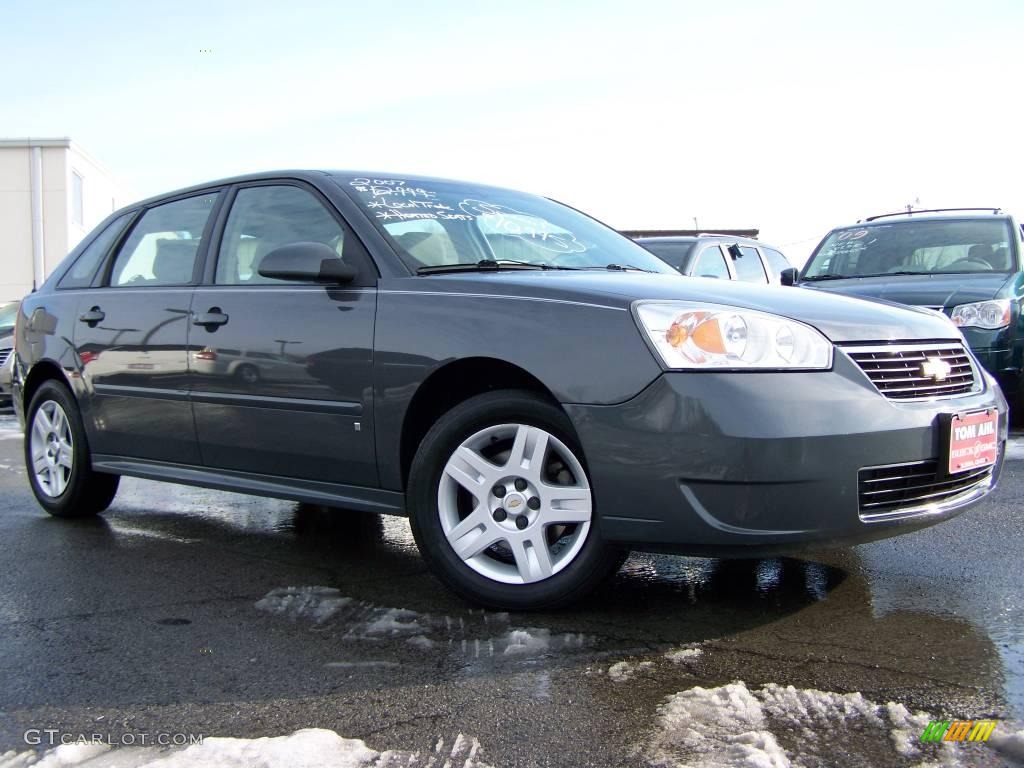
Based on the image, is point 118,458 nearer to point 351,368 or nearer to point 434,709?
point 351,368

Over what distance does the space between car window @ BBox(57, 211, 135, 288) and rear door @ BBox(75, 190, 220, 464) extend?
12 centimetres

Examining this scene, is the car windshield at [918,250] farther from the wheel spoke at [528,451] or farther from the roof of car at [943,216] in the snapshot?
the wheel spoke at [528,451]

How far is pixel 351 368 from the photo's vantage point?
→ 3684 millimetres

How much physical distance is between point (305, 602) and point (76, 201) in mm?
40084

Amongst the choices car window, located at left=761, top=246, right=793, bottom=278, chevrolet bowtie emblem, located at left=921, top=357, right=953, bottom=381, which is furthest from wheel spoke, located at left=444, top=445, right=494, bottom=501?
car window, located at left=761, top=246, right=793, bottom=278

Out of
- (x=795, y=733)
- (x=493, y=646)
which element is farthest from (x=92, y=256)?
(x=795, y=733)

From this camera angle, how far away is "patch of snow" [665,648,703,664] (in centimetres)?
288

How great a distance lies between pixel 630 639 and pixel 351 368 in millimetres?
1359

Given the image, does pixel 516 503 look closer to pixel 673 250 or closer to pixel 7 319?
pixel 673 250

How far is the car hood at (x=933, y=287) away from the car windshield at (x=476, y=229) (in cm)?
302

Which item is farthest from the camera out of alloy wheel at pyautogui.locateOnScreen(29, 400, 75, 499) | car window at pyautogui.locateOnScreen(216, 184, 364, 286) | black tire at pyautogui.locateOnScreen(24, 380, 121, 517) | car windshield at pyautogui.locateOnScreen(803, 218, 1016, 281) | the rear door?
car windshield at pyautogui.locateOnScreen(803, 218, 1016, 281)

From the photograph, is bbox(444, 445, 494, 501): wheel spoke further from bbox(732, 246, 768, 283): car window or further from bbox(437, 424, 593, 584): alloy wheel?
bbox(732, 246, 768, 283): car window

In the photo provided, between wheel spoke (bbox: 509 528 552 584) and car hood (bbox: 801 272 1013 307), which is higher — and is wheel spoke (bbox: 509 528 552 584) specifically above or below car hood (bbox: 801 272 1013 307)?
below

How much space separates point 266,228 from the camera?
4.36 meters
